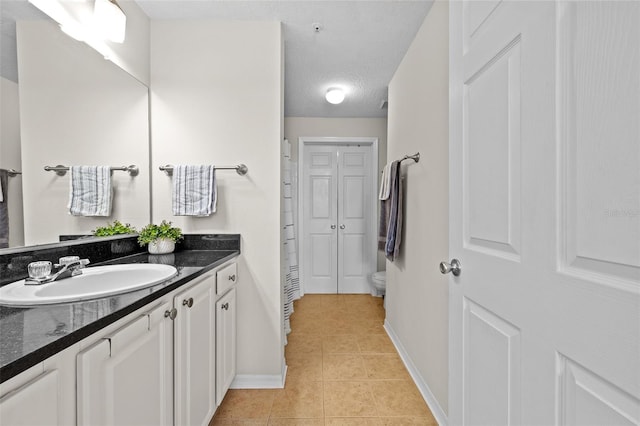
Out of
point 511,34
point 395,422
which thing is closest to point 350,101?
point 511,34

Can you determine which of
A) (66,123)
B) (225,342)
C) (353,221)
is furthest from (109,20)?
(353,221)

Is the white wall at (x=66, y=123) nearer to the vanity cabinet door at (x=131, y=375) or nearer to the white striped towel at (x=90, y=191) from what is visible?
the white striped towel at (x=90, y=191)

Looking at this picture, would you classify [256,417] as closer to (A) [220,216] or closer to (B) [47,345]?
(A) [220,216]

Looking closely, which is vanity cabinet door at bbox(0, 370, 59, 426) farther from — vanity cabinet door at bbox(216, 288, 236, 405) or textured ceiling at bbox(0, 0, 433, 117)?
textured ceiling at bbox(0, 0, 433, 117)

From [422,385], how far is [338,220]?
2450 mm

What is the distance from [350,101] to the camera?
11.0 ft

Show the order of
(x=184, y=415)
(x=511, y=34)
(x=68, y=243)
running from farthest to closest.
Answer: (x=68, y=243) < (x=184, y=415) < (x=511, y=34)

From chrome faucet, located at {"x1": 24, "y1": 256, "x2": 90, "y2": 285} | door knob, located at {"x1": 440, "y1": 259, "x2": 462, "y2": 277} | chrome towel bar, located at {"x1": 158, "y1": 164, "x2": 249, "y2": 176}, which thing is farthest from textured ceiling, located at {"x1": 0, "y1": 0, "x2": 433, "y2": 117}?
door knob, located at {"x1": 440, "y1": 259, "x2": 462, "y2": 277}

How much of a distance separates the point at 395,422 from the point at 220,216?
159cm

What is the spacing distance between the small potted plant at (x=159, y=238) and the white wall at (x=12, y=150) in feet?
2.06

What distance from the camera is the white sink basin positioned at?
83 cm

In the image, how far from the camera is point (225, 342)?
168 cm

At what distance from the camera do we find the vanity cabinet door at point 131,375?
72cm

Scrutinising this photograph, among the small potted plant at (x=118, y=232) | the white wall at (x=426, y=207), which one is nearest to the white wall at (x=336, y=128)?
the white wall at (x=426, y=207)
